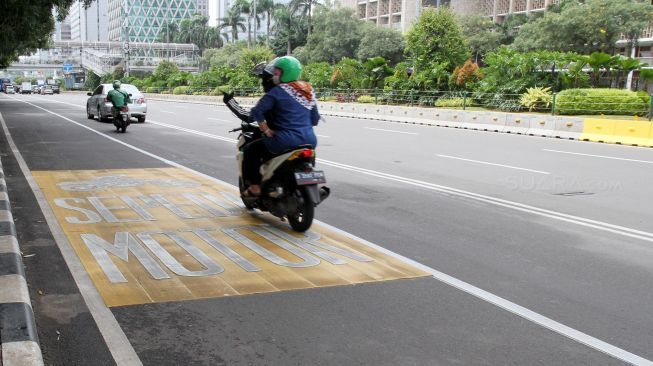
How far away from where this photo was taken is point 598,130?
19.5 meters

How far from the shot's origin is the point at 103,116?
23.9m

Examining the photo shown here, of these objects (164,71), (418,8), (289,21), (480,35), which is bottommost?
(164,71)

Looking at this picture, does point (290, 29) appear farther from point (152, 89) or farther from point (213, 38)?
point (213, 38)

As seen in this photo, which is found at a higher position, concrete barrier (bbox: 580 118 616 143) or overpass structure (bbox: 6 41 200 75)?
overpass structure (bbox: 6 41 200 75)

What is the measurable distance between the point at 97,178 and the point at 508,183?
22.6ft

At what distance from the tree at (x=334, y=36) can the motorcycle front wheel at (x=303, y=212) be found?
2837 inches

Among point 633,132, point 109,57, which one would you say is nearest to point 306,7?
point 109,57

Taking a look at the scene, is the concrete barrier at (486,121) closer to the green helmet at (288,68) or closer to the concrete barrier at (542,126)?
the concrete barrier at (542,126)

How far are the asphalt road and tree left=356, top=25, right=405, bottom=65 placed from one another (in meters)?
63.1

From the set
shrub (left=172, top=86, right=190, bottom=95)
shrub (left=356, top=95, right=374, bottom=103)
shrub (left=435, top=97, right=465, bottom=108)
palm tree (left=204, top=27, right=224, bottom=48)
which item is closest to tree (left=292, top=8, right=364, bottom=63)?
→ shrub (left=172, top=86, right=190, bottom=95)

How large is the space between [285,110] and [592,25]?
51.6m

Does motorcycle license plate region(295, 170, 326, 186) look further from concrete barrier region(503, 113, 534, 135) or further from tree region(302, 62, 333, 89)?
tree region(302, 62, 333, 89)

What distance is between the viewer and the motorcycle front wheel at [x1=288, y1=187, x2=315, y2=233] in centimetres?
666

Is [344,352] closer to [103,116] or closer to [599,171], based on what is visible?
[599,171]
